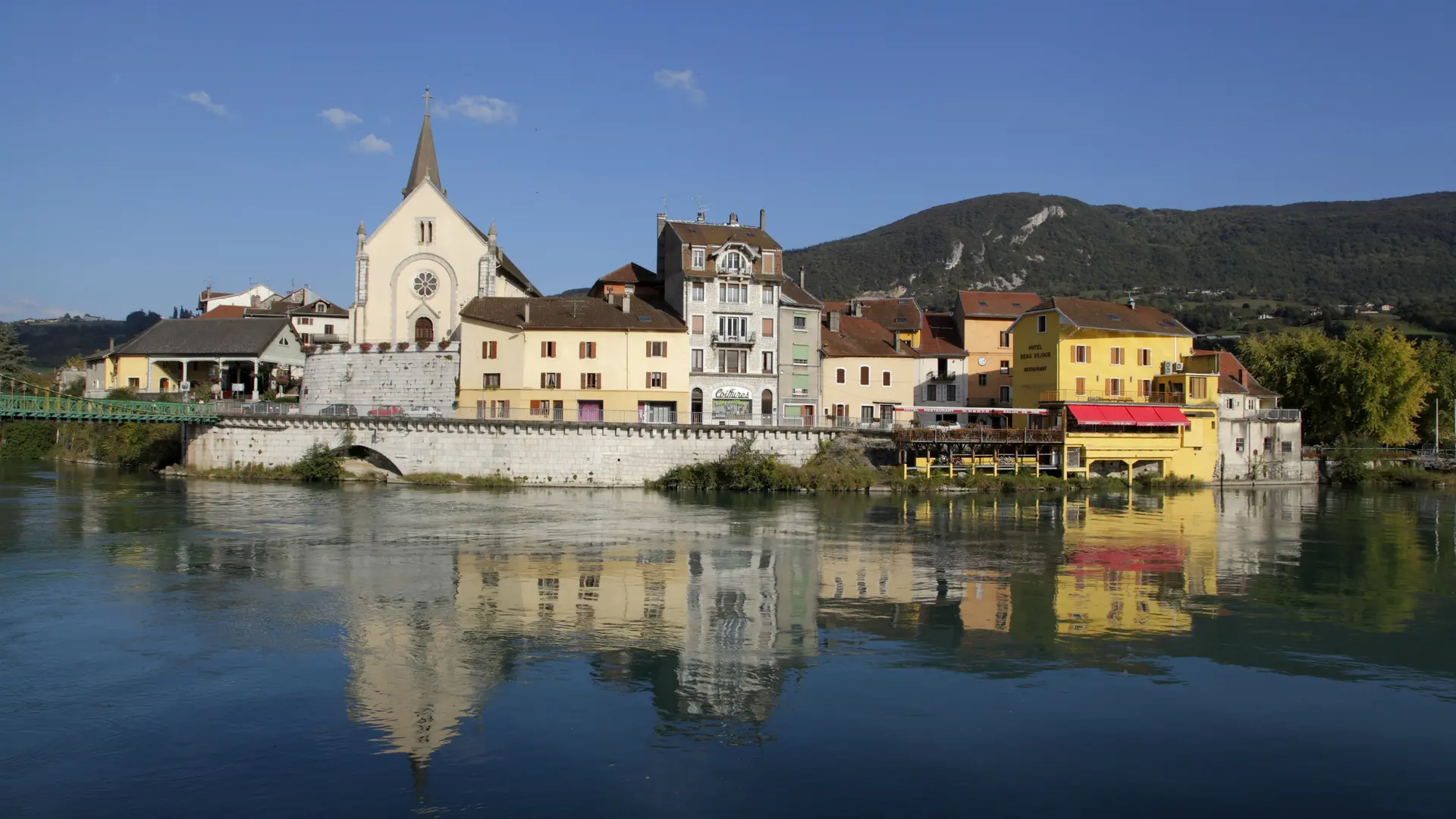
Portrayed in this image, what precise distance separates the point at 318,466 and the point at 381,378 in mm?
7868

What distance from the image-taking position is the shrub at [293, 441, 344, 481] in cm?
5528

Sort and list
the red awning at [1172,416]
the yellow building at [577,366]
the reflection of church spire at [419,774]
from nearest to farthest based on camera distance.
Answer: the reflection of church spire at [419,774]
the yellow building at [577,366]
the red awning at [1172,416]

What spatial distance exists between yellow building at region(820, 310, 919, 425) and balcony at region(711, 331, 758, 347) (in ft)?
15.0

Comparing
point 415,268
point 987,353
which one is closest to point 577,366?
point 415,268

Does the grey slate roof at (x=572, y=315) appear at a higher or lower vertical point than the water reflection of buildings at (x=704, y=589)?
higher

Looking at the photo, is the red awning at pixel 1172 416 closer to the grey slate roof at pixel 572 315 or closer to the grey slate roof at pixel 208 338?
the grey slate roof at pixel 572 315

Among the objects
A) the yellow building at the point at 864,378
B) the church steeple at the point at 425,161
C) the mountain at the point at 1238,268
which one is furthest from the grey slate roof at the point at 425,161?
the mountain at the point at 1238,268

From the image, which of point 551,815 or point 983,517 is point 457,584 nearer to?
point 551,815

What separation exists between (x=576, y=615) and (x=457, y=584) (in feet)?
16.1

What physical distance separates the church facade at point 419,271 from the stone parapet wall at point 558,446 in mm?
11279

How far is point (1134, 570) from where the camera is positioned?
1200 inches

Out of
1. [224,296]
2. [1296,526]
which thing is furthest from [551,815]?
[224,296]

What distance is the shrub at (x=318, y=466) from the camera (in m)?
55.3

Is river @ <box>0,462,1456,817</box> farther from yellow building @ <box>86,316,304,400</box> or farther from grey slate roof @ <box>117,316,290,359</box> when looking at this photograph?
grey slate roof @ <box>117,316,290,359</box>
